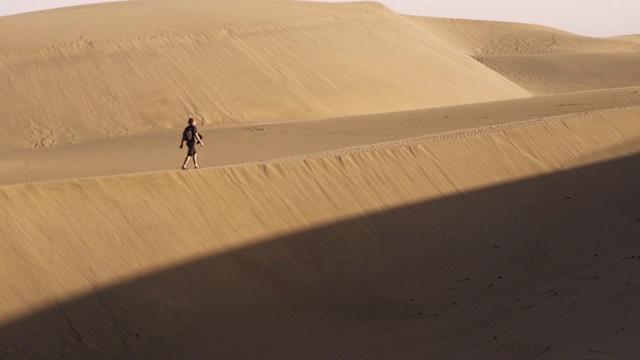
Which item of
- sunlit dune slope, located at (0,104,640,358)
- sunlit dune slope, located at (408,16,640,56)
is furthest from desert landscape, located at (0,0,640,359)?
sunlit dune slope, located at (408,16,640,56)

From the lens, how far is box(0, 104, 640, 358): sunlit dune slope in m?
Result: 12.5

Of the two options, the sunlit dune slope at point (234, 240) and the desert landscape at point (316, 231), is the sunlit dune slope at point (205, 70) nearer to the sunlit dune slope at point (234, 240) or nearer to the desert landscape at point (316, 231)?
the desert landscape at point (316, 231)

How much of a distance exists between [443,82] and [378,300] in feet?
76.5

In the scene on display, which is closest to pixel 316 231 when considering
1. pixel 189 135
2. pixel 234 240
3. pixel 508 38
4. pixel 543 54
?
pixel 234 240

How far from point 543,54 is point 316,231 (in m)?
42.6

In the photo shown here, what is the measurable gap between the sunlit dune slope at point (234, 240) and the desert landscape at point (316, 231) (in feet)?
0.09

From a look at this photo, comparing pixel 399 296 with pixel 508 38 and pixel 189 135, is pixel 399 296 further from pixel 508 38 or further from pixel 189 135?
pixel 508 38

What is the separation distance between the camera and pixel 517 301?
13.2 m

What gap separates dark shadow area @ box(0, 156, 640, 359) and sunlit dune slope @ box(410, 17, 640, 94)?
3175 cm

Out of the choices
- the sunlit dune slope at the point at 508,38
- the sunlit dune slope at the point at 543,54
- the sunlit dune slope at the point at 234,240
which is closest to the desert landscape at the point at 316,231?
the sunlit dune slope at the point at 234,240

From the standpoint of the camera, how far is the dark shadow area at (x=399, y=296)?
11.9m

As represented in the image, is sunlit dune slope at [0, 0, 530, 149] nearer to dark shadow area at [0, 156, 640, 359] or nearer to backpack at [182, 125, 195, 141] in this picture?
backpack at [182, 125, 195, 141]

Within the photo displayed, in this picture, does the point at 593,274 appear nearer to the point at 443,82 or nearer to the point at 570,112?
the point at 570,112

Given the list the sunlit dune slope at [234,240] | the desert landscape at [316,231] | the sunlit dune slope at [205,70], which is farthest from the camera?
the sunlit dune slope at [205,70]
